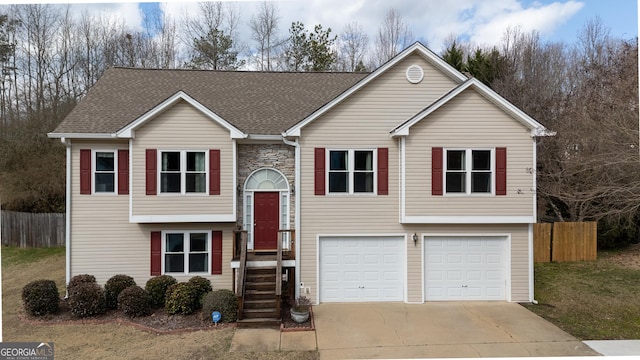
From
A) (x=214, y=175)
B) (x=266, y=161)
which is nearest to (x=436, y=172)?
(x=266, y=161)

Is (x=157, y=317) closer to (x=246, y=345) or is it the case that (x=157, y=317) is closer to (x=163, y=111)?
(x=246, y=345)

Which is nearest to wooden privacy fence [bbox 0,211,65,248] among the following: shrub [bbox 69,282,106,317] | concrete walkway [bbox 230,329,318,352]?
shrub [bbox 69,282,106,317]

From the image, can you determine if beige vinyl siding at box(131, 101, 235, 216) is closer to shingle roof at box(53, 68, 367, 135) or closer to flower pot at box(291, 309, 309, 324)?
shingle roof at box(53, 68, 367, 135)

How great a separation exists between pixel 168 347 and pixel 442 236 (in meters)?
8.04

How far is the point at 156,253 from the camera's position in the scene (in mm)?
11008

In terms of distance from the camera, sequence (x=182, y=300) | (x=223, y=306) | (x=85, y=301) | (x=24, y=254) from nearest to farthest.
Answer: (x=223, y=306) → (x=85, y=301) → (x=182, y=300) → (x=24, y=254)

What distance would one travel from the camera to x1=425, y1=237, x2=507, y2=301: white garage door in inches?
427

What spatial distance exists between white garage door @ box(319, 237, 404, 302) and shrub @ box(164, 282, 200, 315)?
3751mm

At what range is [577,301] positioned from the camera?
1052cm

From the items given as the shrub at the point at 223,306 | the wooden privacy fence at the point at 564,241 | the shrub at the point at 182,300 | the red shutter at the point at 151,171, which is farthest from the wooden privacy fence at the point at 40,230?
the wooden privacy fence at the point at 564,241

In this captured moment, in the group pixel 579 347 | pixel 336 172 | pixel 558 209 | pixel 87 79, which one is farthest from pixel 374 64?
pixel 579 347

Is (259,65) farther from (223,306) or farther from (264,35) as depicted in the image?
(223,306)

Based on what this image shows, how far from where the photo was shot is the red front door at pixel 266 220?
11.7 metres

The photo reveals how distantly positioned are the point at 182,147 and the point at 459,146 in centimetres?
844
